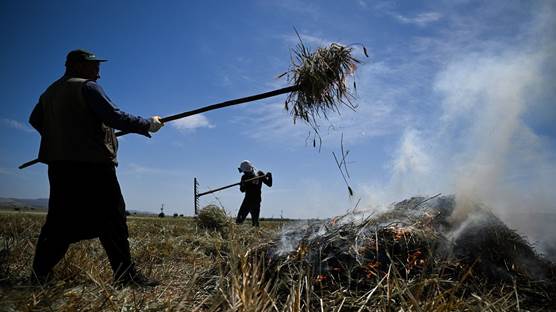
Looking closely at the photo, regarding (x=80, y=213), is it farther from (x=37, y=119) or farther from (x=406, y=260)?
(x=406, y=260)

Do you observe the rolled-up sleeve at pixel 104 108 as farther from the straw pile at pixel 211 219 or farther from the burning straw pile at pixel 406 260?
the straw pile at pixel 211 219

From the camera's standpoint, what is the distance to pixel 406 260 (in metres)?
2.79

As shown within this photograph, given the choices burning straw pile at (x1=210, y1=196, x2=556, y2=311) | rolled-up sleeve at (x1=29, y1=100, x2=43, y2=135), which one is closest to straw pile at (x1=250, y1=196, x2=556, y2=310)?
burning straw pile at (x1=210, y1=196, x2=556, y2=311)

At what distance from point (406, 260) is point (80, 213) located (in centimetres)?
259

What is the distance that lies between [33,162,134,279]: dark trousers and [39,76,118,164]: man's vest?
8 cm

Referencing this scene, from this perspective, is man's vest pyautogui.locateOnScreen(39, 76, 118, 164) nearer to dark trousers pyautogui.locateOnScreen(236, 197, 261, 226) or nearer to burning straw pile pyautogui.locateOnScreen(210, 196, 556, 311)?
burning straw pile pyautogui.locateOnScreen(210, 196, 556, 311)

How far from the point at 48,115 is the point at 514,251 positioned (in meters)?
4.10

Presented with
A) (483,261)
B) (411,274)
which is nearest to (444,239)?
(483,261)

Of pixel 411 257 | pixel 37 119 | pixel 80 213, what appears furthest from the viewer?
pixel 37 119

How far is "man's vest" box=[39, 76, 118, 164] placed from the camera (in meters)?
3.04

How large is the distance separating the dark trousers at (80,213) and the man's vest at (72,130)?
0.08 m

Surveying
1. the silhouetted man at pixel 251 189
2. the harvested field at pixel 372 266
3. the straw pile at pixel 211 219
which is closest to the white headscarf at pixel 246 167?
the silhouetted man at pixel 251 189

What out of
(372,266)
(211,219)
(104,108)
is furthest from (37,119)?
(211,219)

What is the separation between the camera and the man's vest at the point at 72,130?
3037 mm
